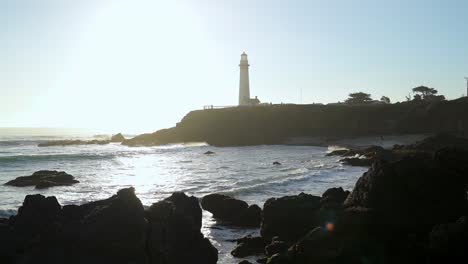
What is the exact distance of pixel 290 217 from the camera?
13531mm

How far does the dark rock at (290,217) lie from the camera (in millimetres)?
13203

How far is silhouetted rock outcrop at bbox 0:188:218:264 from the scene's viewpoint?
870 centimetres

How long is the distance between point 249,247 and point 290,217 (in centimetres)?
147

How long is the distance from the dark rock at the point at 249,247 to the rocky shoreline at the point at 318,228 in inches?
1.2

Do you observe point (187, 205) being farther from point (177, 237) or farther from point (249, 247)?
point (177, 237)

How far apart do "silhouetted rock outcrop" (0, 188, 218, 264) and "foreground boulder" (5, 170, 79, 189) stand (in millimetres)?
19608

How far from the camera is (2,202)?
22.8 metres

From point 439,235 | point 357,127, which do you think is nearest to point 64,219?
point 439,235

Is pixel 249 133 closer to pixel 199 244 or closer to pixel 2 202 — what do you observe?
pixel 2 202

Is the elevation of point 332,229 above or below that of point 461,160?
below

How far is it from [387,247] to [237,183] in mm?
19604

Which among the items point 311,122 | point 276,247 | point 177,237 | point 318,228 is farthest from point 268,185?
point 311,122

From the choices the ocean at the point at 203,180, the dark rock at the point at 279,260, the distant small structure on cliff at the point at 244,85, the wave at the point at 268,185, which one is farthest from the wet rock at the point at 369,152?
the distant small structure on cliff at the point at 244,85

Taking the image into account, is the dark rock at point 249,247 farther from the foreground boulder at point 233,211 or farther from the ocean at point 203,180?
the foreground boulder at point 233,211
